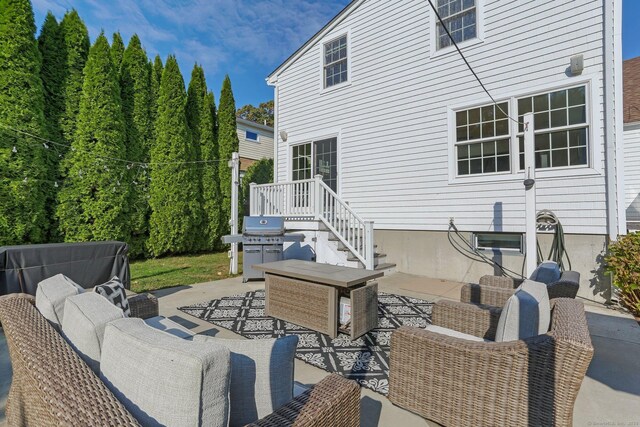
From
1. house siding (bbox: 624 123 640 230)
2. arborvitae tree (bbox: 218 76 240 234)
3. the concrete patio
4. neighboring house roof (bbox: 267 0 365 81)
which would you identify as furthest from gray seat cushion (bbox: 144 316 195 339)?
house siding (bbox: 624 123 640 230)

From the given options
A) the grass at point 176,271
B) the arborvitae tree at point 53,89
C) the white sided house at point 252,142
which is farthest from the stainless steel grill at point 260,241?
the white sided house at point 252,142

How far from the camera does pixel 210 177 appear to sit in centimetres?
1007

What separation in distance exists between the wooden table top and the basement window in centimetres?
325

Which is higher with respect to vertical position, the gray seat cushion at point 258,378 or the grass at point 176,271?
the gray seat cushion at point 258,378

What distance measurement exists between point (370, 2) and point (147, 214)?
311 inches

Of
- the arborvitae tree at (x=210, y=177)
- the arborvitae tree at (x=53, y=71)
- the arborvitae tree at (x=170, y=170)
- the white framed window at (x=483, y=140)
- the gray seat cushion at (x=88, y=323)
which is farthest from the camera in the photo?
the arborvitae tree at (x=210, y=177)

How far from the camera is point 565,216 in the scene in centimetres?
496

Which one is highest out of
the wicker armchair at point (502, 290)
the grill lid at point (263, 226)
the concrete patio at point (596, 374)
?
the grill lid at point (263, 226)

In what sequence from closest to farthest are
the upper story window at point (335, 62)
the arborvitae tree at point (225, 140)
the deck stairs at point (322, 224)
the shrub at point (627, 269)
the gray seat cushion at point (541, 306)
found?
the gray seat cushion at point (541, 306), the shrub at point (627, 269), the deck stairs at point (322, 224), the upper story window at point (335, 62), the arborvitae tree at point (225, 140)

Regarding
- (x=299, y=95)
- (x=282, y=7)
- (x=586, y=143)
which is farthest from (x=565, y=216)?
(x=282, y=7)

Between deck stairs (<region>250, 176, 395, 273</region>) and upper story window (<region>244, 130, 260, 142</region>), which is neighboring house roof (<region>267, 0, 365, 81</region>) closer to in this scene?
deck stairs (<region>250, 176, 395, 273</region>)

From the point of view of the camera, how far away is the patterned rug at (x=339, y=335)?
104 inches

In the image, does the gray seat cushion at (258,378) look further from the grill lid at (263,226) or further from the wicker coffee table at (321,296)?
the grill lid at (263,226)

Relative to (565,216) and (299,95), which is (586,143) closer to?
(565,216)
